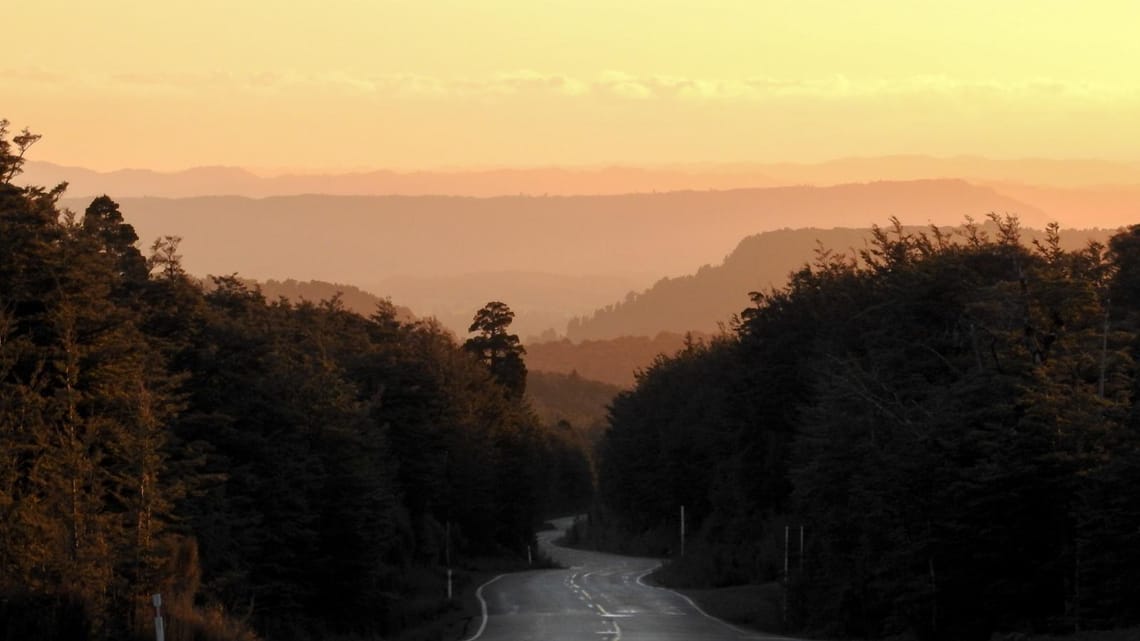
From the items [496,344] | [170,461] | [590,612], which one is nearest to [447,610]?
[590,612]

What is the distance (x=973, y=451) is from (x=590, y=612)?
13.6 metres

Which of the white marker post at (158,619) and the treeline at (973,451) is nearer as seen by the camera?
the white marker post at (158,619)

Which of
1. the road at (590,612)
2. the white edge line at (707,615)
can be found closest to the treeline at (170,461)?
the road at (590,612)

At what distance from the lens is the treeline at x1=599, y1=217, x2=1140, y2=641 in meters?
27.4

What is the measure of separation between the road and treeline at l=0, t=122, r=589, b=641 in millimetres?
3273

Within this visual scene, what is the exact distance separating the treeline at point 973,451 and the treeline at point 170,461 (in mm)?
12963

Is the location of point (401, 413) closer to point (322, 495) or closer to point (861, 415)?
point (322, 495)

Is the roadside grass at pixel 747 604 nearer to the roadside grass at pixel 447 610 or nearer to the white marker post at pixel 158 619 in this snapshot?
the roadside grass at pixel 447 610

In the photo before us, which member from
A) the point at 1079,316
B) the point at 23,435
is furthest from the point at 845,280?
the point at 23,435

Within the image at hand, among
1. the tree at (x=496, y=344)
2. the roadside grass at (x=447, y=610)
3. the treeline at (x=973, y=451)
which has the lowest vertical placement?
the roadside grass at (x=447, y=610)

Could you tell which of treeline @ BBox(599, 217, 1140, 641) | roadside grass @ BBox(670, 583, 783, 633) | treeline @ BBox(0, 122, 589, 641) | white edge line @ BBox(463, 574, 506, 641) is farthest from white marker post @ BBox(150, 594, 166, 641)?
roadside grass @ BBox(670, 583, 783, 633)

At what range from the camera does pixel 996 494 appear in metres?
29.1

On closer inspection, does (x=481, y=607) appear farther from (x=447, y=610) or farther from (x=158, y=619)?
(x=158, y=619)

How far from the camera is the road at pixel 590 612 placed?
33.2 meters
